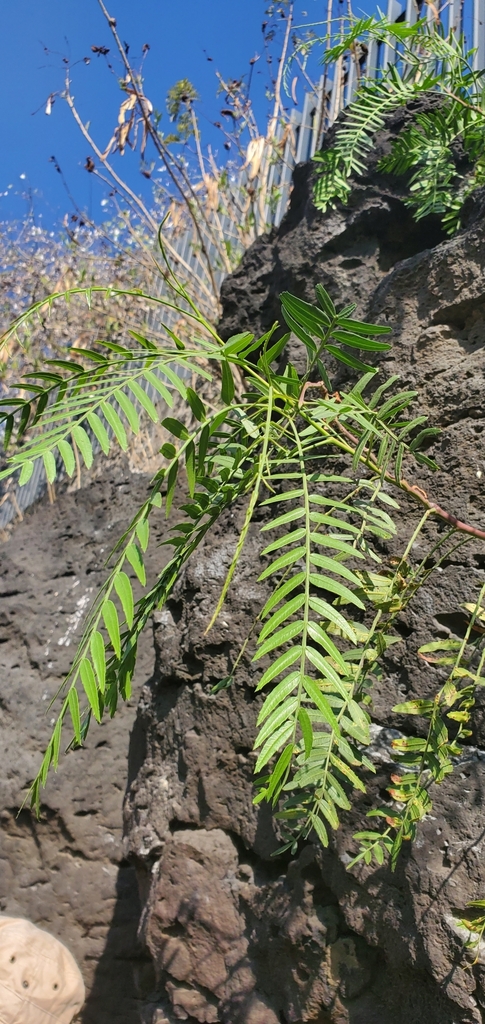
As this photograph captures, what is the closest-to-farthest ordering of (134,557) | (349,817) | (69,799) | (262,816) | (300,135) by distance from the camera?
(134,557), (349,817), (262,816), (69,799), (300,135)

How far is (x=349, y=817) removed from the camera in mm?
1637

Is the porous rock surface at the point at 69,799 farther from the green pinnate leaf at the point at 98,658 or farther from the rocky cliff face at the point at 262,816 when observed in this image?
the green pinnate leaf at the point at 98,658

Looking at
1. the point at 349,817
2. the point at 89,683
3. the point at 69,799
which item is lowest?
the point at 69,799

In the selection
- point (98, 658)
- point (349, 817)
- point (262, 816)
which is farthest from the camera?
point (262, 816)

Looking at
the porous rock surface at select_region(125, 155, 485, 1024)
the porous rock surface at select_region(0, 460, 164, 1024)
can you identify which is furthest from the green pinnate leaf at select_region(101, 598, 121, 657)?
the porous rock surface at select_region(0, 460, 164, 1024)

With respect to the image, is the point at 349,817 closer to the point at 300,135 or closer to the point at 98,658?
the point at 98,658

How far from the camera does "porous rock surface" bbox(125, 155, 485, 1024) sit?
4.83 feet

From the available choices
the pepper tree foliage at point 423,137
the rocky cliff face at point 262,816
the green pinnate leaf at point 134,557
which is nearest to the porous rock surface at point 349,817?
the rocky cliff face at point 262,816

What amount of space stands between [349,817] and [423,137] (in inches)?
71.2

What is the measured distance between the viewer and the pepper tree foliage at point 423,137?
185 centimetres

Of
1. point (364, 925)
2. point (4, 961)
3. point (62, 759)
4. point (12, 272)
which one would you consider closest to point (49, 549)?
point (62, 759)

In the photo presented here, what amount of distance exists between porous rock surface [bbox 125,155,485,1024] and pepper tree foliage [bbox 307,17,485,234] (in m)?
0.14

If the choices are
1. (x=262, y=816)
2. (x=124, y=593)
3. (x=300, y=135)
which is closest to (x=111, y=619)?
(x=124, y=593)

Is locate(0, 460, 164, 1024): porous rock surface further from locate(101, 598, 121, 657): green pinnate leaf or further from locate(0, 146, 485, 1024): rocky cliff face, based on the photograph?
locate(101, 598, 121, 657): green pinnate leaf
